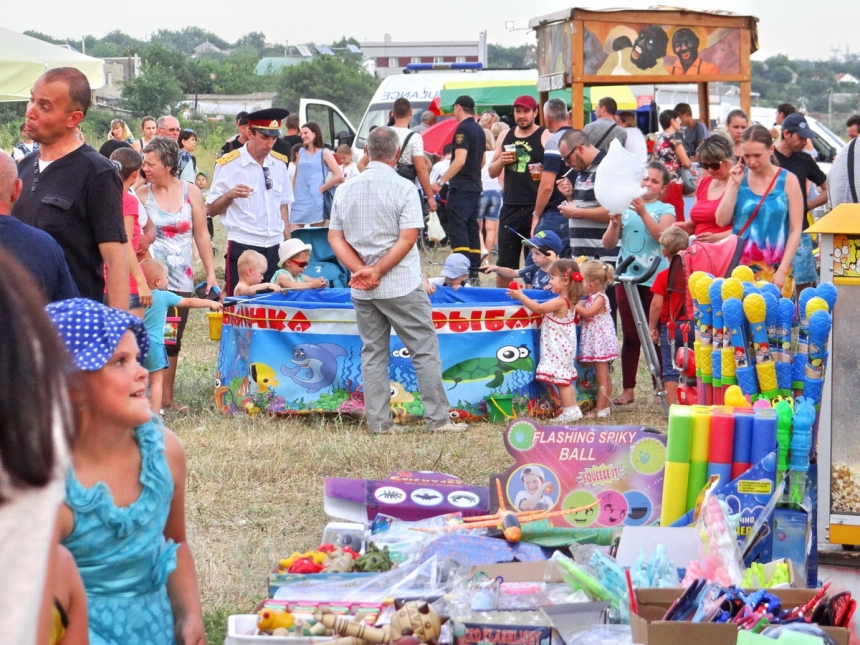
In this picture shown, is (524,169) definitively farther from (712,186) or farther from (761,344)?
(761,344)

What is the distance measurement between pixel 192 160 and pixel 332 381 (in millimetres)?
6221

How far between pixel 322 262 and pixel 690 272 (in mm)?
3645

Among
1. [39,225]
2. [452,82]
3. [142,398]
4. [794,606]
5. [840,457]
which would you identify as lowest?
[794,606]

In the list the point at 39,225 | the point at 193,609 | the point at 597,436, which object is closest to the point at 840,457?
the point at 597,436

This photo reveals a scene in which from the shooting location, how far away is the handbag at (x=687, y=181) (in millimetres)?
10734

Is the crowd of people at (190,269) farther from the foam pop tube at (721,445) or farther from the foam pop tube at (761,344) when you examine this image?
the foam pop tube at (761,344)

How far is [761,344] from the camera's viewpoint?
383 centimetres

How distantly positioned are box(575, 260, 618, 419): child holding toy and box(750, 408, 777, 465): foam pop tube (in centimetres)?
362

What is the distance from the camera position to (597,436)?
454cm

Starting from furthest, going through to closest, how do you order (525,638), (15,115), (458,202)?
(15,115) < (458,202) < (525,638)

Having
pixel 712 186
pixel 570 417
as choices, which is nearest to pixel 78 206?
pixel 570 417

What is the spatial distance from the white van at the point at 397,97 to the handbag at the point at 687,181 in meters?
8.68

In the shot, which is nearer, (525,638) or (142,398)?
(142,398)

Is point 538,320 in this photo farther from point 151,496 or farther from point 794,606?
point 151,496
